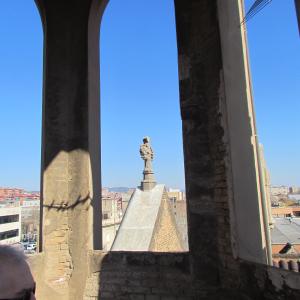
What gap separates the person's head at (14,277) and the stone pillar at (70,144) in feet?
12.4

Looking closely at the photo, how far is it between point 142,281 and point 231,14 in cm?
348

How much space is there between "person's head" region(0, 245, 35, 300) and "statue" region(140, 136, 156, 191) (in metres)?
7.12

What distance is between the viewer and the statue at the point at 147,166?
329 inches

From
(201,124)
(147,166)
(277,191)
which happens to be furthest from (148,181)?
(277,191)

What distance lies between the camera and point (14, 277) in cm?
109

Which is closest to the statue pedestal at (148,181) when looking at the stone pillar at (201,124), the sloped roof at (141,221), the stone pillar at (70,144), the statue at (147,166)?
the statue at (147,166)

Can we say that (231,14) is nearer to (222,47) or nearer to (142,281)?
(222,47)

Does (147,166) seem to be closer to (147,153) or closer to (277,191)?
(147,153)

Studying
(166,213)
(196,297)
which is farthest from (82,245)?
(166,213)

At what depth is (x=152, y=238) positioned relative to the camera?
6.93 meters

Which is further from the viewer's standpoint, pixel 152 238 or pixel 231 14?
pixel 152 238

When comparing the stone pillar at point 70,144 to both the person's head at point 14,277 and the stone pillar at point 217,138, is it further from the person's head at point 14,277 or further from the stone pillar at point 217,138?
the person's head at point 14,277

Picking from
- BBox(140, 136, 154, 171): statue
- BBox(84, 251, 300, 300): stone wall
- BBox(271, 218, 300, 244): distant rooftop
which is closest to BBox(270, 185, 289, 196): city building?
BBox(271, 218, 300, 244): distant rooftop

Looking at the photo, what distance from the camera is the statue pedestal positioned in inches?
329
